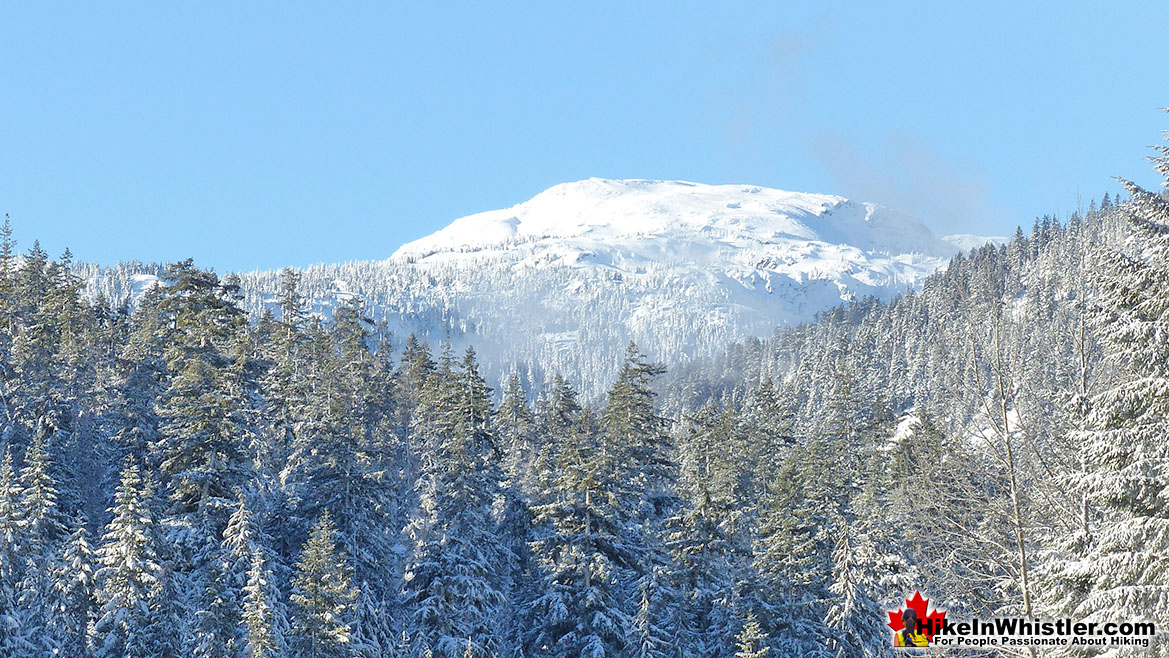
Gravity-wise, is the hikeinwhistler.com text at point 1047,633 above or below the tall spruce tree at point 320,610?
above

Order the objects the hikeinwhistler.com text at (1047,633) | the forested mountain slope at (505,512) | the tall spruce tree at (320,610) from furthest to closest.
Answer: the tall spruce tree at (320,610)
the forested mountain slope at (505,512)
the hikeinwhistler.com text at (1047,633)

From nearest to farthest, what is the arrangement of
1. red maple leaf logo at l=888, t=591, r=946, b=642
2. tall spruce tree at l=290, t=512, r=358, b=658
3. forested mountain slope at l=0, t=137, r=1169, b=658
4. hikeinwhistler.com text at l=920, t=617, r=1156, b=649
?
hikeinwhistler.com text at l=920, t=617, r=1156, b=649 < forested mountain slope at l=0, t=137, r=1169, b=658 < red maple leaf logo at l=888, t=591, r=946, b=642 < tall spruce tree at l=290, t=512, r=358, b=658

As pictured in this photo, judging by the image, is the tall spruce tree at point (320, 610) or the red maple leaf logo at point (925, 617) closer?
the red maple leaf logo at point (925, 617)

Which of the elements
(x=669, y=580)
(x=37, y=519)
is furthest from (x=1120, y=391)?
(x=37, y=519)

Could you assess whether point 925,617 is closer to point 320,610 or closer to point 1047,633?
point 1047,633

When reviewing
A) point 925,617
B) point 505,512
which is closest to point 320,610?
point 505,512

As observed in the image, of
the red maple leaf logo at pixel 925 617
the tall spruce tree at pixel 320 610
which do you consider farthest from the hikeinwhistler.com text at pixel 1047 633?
the tall spruce tree at pixel 320 610

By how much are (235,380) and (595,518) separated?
47.2ft

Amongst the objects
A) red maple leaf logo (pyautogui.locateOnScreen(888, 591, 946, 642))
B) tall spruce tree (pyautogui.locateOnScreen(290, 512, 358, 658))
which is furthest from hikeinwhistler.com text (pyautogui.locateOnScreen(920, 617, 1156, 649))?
tall spruce tree (pyautogui.locateOnScreen(290, 512, 358, 658))

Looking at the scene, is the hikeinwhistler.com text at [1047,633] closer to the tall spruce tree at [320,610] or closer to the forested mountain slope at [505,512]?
the forested mountain slope at [505,512]

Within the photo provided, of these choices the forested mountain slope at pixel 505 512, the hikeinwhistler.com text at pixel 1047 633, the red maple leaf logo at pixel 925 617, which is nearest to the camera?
the hikeinwhistler.com text at pixel 1047 633

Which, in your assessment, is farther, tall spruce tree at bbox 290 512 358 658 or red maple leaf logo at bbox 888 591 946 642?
tall spruce tree at bbox 290 512 358 658

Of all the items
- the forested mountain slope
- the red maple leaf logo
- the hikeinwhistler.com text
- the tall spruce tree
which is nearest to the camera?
the hikeinwhistler.com text

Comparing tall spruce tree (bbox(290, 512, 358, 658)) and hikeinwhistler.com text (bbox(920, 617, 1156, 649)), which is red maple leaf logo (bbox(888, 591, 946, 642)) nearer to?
hikeinwhistler.com text (bbox(920, 617, 1156, 649))
